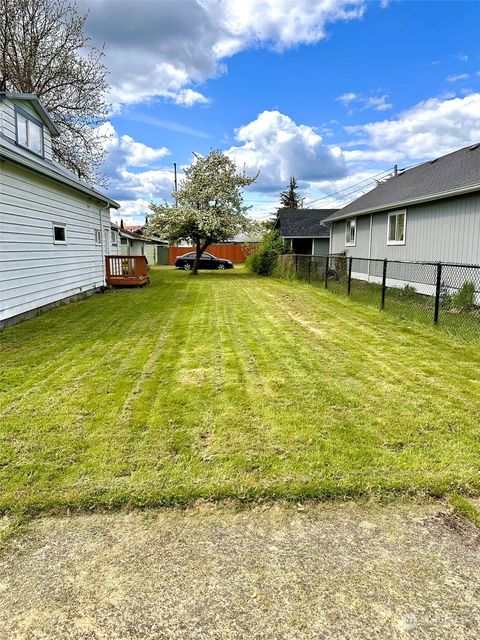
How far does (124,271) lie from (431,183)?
10.7m

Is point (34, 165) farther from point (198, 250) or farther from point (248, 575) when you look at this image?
point (198, 250)

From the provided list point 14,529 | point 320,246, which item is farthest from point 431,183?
point 320,246

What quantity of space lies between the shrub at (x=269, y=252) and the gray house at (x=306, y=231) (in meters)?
6.23

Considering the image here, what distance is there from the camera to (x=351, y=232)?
60.9 feet

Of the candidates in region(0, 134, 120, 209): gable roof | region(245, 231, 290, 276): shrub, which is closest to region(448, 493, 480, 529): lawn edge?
region(0, 134, 120, 209): gable roof

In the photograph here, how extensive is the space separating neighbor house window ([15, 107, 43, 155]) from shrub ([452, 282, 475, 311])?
11118mm

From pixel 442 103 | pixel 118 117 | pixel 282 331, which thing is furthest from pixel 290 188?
pixel 282 331

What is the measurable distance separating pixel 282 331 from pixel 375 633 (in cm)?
562

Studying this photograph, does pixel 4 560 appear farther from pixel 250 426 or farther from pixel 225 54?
pixel 225 54

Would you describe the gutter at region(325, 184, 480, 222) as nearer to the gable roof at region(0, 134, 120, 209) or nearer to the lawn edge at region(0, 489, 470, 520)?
the lawn edge at region(0, 489, 470, 520)

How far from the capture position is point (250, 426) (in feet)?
11.1

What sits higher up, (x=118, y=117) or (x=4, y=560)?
(x=118, y=117)

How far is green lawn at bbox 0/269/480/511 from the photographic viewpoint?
2.61 metres

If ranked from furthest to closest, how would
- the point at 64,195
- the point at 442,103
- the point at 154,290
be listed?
1. the point at 442,103
2. the point at 154,290
3. the point at 64,195
